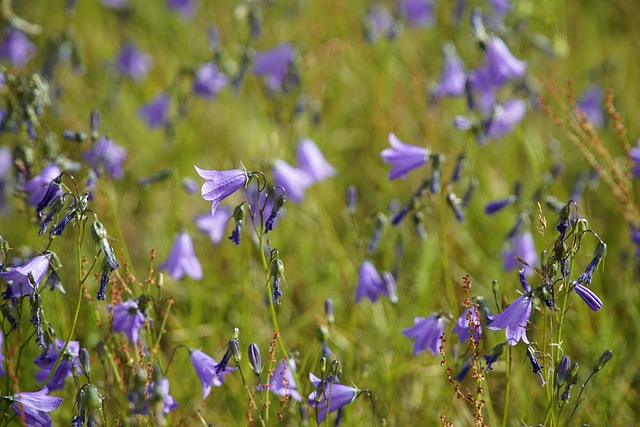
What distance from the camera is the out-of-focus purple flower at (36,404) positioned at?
6.67ft

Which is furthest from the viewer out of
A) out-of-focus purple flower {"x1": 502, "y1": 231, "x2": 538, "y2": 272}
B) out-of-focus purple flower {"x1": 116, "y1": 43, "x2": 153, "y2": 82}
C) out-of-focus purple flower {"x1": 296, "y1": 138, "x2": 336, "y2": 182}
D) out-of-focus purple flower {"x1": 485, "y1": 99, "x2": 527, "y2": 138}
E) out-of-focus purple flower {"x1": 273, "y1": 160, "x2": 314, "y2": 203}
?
out-of-focus purple flower {"x1": 116, "y1": 43, "x2": 153, "y2": 82}

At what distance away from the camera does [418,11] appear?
503 cm

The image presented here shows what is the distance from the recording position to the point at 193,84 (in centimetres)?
413

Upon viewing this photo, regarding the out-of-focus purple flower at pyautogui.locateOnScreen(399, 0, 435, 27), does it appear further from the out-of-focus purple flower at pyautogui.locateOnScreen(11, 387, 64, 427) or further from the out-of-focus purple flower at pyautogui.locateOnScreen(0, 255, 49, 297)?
the out-of-focus purple flower at pyautogui.locateOnScreen(11, 387, 64, 427)

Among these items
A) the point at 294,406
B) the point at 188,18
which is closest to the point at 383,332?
the point at 294,406

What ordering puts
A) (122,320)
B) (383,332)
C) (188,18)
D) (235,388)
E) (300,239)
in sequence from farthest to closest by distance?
1. (188,18)
2. (300,239)
3. (383,332)
4. (235,388)
5. (122,320)

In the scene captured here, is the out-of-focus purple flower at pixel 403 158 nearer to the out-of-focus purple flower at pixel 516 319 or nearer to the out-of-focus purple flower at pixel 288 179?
the out-of-focus purple flower at pixel 288 179

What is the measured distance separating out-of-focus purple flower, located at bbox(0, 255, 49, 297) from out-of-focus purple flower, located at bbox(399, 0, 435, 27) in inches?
138

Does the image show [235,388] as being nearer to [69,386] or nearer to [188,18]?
[69,386]

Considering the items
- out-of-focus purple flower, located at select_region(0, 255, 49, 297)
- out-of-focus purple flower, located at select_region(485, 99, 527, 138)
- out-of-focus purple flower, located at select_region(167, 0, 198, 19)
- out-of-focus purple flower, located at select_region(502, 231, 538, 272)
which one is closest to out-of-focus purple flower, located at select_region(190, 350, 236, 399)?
out-of-focus purple flower, located at select_region(0, 255, 49, 297)

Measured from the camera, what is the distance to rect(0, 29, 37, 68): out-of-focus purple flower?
4426 mm

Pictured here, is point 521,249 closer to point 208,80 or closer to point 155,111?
point 208,80

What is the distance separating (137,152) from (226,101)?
2.75ft

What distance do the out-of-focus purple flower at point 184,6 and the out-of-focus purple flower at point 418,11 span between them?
1.66 meters
